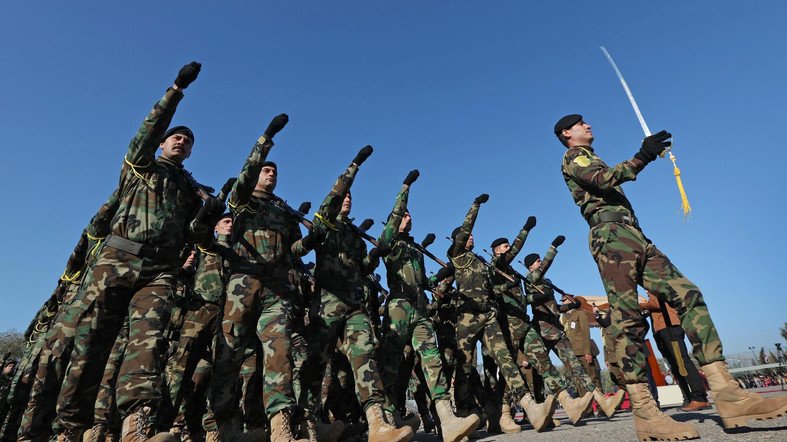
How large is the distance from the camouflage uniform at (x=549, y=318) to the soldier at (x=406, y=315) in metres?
2.75

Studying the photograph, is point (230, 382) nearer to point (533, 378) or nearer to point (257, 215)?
point (257, 215)

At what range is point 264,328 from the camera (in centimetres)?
430

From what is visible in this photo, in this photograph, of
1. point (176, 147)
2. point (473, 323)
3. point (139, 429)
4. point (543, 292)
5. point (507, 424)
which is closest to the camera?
point (139, 429)

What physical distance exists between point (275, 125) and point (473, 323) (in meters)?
4.15

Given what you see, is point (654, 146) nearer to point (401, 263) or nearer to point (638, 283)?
point (638, 283)

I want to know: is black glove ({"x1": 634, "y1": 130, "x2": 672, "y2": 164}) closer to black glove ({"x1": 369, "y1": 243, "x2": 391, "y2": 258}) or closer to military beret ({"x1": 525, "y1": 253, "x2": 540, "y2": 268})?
A: black glove ({"x1": 369, "y1": 243, "x2": 391, "y2": 258})

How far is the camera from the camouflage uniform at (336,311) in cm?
464

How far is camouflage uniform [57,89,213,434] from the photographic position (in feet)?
10.8

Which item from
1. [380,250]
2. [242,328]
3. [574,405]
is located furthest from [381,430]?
[574,405]

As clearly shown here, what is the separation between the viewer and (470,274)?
7434mm

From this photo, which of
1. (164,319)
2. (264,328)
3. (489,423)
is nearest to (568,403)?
(489,423)

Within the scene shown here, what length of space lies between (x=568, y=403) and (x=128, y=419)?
4952mm

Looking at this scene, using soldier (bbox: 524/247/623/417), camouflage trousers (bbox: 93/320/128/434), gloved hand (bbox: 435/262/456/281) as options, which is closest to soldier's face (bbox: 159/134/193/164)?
camouflage trousers (bbox: 93/320/128/434)

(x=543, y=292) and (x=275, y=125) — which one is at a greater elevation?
Answer: (x=275, y=125)
